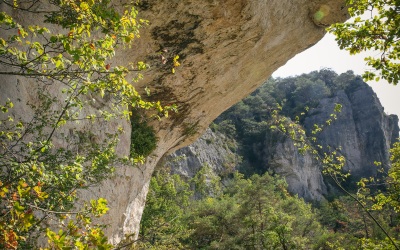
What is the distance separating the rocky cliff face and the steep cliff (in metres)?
31.5

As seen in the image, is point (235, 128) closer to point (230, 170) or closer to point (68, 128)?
point (230, 170)

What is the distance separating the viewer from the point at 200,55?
29.4 ft

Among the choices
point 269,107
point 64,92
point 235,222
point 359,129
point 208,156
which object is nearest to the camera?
point 64,92

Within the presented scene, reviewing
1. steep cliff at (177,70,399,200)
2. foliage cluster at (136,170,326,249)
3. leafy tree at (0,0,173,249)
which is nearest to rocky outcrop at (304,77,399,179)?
steep cliff at (177,70,399,200)

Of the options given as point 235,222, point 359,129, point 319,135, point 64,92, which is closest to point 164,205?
point 235,222

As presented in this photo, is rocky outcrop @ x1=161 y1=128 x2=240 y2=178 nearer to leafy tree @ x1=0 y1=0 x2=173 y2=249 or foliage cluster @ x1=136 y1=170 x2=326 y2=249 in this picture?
foliage cluster @ x1=136 y1=170 x2=326 y2=249

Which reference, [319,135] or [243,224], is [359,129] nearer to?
[319,135]

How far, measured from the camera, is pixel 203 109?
11711mm

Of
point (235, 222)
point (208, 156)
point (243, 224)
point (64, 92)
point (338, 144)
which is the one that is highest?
point (338, 144)

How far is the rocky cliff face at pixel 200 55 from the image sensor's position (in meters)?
7.64

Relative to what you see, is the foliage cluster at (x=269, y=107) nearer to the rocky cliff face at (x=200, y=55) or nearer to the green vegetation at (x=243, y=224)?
the green vegetation at (x=243, y=224)

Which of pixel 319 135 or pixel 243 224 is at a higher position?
pixel 319 135

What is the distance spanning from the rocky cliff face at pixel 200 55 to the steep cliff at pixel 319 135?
103ft

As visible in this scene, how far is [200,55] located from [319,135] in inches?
2026
